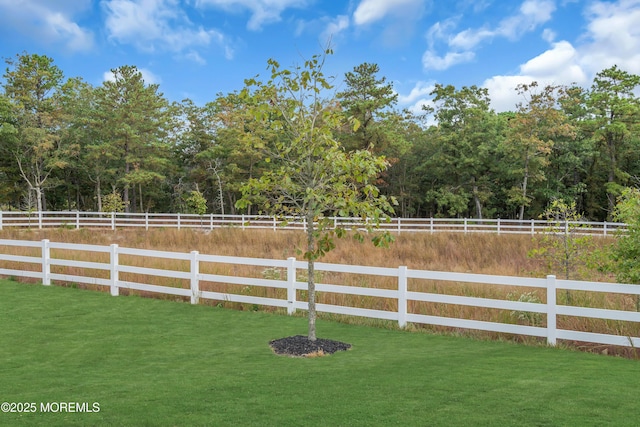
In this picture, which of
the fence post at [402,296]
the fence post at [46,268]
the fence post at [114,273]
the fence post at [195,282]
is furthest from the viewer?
the fence post at [46,268]

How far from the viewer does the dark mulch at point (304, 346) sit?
26.1ft

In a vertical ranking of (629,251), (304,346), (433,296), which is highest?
(629,251)

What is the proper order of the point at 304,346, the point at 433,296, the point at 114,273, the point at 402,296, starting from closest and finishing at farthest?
the point at 304,346 < the point at 433,296 < the point at 402,296 < the point at 114,273

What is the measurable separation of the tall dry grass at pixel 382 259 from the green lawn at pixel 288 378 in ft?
5.62

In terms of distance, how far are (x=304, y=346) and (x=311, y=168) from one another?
8.96 ft

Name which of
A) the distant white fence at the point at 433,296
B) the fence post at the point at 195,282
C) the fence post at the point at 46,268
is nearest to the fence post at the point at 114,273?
the distant white fence at the point at 433,296

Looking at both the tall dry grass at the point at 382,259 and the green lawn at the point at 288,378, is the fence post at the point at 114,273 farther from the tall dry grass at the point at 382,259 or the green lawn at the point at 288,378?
the green lawn at the point at 288,378

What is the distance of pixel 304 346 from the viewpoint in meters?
8.25

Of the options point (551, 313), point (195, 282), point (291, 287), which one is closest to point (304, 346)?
point (291, 287)

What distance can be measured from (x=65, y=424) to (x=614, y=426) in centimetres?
515

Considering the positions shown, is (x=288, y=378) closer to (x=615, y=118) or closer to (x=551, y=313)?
(x=551, y=313)

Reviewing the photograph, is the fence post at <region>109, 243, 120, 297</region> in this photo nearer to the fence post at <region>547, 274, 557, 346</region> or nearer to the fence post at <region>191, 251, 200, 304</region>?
the fence post at <region>191, 251, 200, 304</region>

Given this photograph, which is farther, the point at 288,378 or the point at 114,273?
the point at 114,273

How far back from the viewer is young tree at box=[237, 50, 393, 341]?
25.4ft
